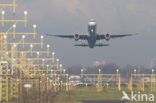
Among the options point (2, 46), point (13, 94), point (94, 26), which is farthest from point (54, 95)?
point (94, 26)

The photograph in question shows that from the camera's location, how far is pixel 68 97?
24109mm

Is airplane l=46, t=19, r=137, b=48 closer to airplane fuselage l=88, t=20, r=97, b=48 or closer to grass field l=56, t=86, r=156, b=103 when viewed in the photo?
airplane fuselage l=88, t=20, r=97, b=48

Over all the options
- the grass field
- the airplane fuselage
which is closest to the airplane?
the airplane fuselage

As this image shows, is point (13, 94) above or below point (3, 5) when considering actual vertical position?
below

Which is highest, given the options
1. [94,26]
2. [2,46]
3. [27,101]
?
[94,26]

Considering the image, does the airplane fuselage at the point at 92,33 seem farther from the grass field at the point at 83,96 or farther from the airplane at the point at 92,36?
the grass field at the point at 83,96

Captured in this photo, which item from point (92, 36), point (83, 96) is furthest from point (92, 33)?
point (83, 96)

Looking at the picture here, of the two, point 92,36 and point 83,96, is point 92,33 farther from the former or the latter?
point 83,96

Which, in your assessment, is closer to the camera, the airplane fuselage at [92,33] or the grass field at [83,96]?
the grass field at [83,96]

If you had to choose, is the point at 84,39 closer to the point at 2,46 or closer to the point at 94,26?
the point at 94,26

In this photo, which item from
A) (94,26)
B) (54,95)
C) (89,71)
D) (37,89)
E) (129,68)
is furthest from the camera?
(129,68)

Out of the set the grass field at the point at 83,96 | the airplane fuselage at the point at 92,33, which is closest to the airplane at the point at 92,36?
the airplane fuselage at the point at 92,33

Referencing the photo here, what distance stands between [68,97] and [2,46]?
69.2 feet

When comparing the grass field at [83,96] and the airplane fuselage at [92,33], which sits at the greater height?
the airplane fuselage at [92,33]
